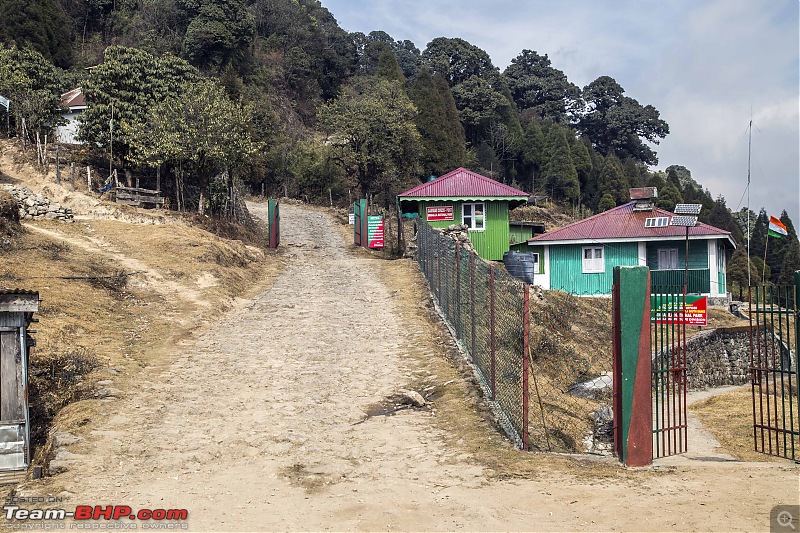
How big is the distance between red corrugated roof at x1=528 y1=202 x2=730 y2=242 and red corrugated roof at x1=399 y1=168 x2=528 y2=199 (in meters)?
3.13

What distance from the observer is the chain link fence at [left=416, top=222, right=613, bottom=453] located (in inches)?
366

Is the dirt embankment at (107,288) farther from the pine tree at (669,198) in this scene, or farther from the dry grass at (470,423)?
the pine tree at (669,198)

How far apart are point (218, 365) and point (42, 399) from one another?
117 inches

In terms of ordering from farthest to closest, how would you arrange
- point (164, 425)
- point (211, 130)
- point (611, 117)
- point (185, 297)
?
point (611, 117)
point (211, 130)
point (185, 297)
point (164, 425)

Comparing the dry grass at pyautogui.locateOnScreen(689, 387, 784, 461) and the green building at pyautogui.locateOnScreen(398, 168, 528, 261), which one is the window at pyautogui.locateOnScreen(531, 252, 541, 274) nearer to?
the green building at pyautogui.locateOnScreen(398, 168, 528, 261)

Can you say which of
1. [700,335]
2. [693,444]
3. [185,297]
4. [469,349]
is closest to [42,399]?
[469,349]

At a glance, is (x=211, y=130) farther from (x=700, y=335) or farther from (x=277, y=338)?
(x=700, y=335)

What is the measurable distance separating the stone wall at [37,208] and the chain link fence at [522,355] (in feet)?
41.4

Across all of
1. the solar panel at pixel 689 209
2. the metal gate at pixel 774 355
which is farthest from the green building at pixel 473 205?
the metal gate at pixel 774 355

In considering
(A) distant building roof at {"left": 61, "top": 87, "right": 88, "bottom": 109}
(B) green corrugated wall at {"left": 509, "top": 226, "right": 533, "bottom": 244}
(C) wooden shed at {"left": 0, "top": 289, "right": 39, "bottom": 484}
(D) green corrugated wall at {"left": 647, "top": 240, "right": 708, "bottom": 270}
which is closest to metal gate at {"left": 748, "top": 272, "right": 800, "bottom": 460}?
(C) wooden shed at {"left": 0, "top": 289, "right": 39, "bottom": 484}

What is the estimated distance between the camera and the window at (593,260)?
107 feet

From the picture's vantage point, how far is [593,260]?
107ft

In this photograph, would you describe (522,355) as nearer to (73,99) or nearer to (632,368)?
(632,368)

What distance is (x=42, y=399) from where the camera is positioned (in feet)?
35.0
